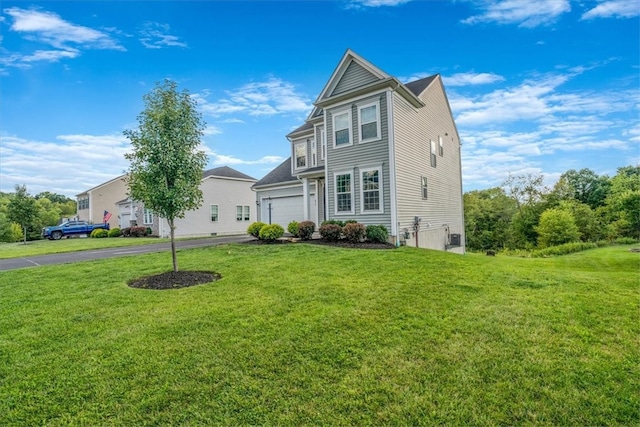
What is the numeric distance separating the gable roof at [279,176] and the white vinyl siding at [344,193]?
4.06 meters

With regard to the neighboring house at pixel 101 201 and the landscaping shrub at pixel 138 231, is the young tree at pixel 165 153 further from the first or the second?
the neighboring house at pixel 101 201

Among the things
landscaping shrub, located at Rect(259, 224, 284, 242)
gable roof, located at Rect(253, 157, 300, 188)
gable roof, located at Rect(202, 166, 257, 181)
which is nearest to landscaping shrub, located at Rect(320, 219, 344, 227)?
landscaping shrub, located at Rect(259, 224, 284, 242)

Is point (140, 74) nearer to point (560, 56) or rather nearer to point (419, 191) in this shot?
point (419, 191)

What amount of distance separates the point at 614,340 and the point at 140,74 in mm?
16470

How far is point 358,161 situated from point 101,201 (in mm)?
33203

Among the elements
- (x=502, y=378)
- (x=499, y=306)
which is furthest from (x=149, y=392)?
(x=499, y=306)

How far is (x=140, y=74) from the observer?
12859mm

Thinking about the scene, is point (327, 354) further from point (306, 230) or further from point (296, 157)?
point (296, 157)

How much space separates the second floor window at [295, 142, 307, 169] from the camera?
17.4 metres

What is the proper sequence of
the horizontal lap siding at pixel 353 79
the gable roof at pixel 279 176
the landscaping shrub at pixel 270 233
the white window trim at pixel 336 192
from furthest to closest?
the gable roof at pixel 279 176, the landscaping shrub at pixel 270 233, the white window trim at pixel 336 192, the horizontal lap siding at pixel 353 79

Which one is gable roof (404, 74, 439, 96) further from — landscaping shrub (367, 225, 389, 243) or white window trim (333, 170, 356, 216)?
landscaping shrub (367, 225, 389, 243)

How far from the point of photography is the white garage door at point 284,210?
1723 centimetres

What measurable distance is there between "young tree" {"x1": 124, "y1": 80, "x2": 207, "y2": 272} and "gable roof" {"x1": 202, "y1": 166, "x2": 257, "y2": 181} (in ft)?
59.2

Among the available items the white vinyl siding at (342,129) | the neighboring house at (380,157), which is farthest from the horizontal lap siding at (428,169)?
the white vinyl siding at (342,129)
